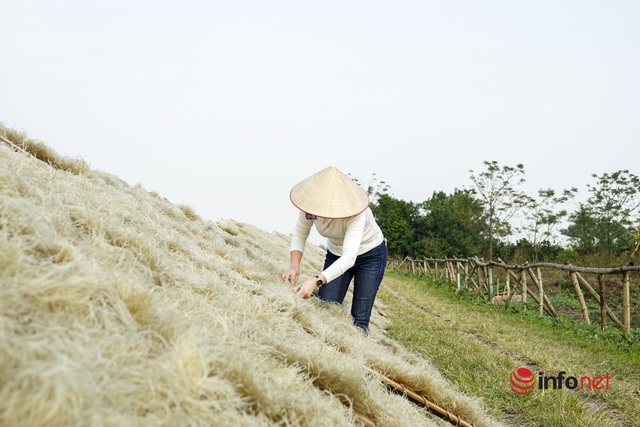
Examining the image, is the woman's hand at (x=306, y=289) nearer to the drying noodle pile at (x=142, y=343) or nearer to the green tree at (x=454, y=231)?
the drying noodle pile at (x=142, y=343)

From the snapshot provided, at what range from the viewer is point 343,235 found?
3967mm

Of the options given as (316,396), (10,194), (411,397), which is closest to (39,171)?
(10,194)

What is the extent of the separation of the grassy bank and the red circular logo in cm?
6

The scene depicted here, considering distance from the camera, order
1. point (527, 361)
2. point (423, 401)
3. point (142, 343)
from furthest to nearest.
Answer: point (527, 361), point (423, 401), point (142, 343)

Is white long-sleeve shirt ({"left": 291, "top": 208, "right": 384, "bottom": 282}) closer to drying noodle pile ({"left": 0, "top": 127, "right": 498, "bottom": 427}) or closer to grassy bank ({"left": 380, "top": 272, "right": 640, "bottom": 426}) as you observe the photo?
drying noodle pile ({"left": 0, "top": 127, "right": 498, "bottom": 427})

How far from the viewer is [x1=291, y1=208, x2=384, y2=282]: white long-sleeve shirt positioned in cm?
343

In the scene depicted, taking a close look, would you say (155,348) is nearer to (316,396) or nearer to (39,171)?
(316,396)

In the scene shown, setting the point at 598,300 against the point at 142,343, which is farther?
Answer: the point at 598,300

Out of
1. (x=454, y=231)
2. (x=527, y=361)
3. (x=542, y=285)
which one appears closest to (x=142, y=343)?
(x=527, y=361)

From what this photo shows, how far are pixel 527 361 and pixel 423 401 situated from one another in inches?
117

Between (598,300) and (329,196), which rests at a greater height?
(329,196)

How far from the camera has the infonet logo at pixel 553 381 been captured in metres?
3.71

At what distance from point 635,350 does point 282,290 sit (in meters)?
4.95

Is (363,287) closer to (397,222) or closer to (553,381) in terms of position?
(553,381)
